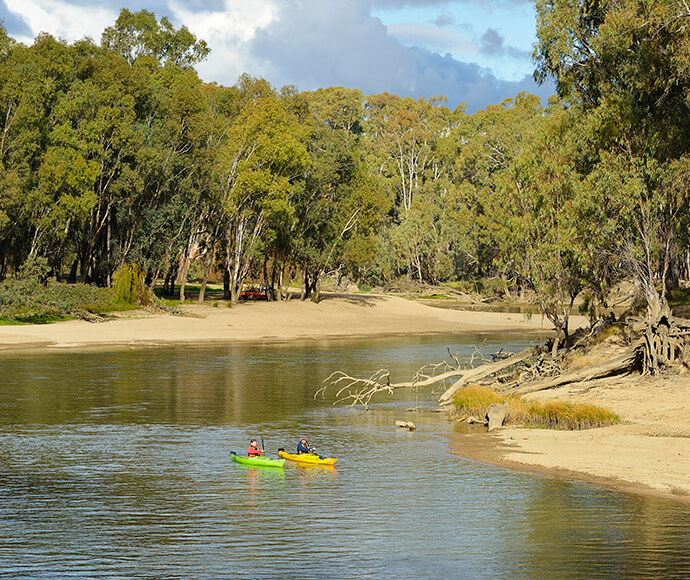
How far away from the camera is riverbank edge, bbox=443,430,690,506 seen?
2111 centimetres

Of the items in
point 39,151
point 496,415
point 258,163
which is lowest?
point 496,415

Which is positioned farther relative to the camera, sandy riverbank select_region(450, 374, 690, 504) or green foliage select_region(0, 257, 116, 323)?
green foliage select_region(0, 257, 116, 323)

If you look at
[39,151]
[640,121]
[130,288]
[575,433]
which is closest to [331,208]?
[130,288]

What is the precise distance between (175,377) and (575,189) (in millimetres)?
20521

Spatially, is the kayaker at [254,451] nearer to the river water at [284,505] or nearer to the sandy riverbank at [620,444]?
the river water at [284,505]

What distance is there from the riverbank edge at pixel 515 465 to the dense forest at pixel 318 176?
9.22 m

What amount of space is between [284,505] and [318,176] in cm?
6115

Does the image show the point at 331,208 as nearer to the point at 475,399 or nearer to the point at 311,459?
the point at 475,399

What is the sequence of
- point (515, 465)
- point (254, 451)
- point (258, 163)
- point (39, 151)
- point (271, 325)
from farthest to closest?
point (258, 163) < point (271, 325) < point (39, 151) < point (254, 451) < point (515, 465)

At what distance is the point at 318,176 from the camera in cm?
8006

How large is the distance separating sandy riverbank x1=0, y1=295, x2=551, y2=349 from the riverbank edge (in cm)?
3414

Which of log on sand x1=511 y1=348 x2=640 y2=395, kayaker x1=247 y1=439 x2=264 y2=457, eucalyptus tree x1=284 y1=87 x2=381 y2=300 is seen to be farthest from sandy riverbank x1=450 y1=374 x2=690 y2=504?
eucalyptus tree x1=284 y1=87 x2=381 y2=300

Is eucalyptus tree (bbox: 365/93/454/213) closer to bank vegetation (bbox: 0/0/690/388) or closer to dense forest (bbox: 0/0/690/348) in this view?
bank vegetation (bbox: 0/0/690/388)

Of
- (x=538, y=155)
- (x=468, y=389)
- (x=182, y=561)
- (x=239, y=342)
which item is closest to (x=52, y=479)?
(x=182, y=561)
